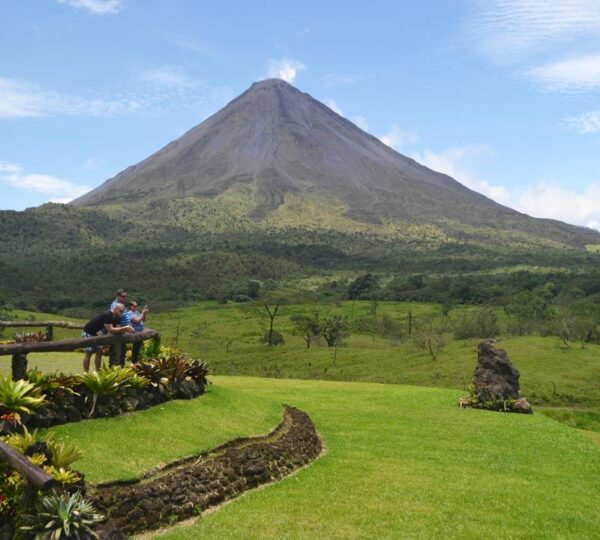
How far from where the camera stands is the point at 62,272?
136m

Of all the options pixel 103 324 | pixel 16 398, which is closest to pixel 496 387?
pixel 103 324

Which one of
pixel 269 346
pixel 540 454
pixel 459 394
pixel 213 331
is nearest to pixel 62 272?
pixel 213 331

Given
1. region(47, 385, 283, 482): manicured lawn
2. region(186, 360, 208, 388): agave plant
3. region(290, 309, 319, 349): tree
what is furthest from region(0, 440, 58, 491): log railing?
region(290, 309, 319, 349): tree

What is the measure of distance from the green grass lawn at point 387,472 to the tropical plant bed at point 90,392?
32 centimetres

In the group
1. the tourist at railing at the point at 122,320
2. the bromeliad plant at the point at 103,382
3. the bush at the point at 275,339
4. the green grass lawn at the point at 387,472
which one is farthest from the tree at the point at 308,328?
the bromeliad plant at the point at 103,382

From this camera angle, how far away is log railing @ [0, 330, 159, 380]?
11.4 meters

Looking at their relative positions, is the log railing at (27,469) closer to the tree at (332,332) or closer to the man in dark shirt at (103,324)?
the man in dark shirt at (103,324)

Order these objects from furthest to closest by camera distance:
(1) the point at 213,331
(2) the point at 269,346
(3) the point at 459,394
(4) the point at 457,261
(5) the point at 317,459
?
(4) the point at 457,261 → (1) the point at 213,331 → (2) the point at 269,346 → (3) the point at 459,394 → (5) the point at 317,459

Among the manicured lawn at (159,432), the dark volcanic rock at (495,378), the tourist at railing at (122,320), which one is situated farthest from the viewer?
the dark volcanic rock at (495,378)

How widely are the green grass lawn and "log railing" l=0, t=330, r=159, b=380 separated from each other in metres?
1.37

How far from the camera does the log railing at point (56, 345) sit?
37.4ft

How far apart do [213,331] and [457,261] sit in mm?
115254

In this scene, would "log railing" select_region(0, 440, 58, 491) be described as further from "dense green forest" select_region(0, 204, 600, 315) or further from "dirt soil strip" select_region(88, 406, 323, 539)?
"dense green forest" select_region(0, 204, 600, 315)

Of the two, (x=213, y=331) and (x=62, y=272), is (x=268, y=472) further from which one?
(x=62, y=272)
